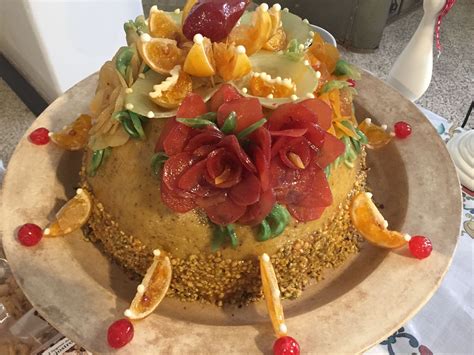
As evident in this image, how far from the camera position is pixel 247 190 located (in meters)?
1.14

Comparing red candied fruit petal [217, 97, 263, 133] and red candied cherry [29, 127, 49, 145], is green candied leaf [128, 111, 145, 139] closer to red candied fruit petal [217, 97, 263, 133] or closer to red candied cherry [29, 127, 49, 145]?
red candied fruit petal [217, 97, 263, 133]

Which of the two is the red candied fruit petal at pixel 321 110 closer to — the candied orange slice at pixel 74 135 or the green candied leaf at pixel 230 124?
the green candied leaf at pixel 230 124

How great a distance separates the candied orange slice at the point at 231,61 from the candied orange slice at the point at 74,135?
58cm

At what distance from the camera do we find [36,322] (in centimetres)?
155

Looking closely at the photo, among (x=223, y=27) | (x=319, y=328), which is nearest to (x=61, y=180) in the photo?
(x=223, y=27)

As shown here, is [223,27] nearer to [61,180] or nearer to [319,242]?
[319,242]

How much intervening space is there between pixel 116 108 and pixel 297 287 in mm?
660

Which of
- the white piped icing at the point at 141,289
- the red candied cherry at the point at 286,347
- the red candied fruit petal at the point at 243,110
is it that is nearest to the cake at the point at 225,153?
the red candied fruit petal at the point at 243,110

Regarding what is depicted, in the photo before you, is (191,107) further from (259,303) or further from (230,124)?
(259,303)

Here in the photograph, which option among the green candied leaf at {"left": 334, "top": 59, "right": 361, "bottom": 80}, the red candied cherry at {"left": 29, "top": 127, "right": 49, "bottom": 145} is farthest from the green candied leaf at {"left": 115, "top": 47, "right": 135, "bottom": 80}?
the green candied leaf at {"left": 334, "top": 59, "right": 361, "bottom": 80}

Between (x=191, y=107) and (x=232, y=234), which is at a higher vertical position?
(x=191, y=107)

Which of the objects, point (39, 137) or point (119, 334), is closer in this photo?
point (119, 334)

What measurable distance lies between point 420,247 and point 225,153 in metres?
0.59

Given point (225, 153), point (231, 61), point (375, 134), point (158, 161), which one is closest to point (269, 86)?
point (231, 61)
